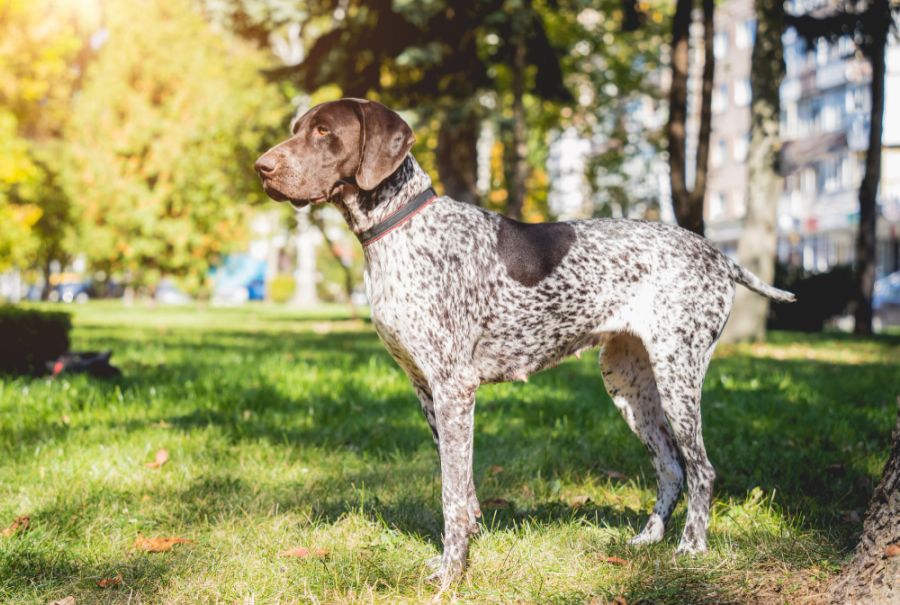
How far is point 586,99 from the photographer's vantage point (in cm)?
2916

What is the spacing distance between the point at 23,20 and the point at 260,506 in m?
12.6

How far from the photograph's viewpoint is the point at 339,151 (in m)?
3.74

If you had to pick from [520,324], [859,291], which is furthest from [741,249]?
[520,324]

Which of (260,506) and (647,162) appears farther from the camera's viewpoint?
(647,162)

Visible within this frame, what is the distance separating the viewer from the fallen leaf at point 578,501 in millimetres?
4874

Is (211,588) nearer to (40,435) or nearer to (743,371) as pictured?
(40,435)

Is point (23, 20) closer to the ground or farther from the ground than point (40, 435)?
farther from the ground

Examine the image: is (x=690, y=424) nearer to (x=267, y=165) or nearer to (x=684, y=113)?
(x=267, y=165)

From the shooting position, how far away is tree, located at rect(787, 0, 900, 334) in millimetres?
14117

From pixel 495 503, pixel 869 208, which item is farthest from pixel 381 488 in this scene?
pixel 869 208

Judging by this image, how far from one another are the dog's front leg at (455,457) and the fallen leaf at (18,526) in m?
2.06

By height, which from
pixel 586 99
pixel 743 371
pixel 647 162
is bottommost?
pixel 743 371

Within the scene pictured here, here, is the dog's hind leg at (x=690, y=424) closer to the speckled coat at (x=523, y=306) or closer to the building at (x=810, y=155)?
the speckled coat at (x=523, y=306)

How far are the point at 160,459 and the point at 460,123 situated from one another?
10645 mm
